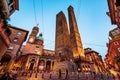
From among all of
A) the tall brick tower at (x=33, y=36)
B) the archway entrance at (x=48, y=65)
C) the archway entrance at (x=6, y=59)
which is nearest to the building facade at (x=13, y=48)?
the archway entrance at (x=6, y=59)

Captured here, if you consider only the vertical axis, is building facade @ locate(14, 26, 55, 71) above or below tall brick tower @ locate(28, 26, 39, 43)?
below

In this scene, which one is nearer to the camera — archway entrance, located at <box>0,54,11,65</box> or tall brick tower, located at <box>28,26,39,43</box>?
archway entrance, located at <box>0,54,11,65</box>

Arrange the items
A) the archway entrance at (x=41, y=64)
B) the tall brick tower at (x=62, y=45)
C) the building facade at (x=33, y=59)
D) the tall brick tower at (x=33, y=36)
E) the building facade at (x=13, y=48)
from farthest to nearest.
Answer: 1. the tall brick tower at (x=33, y=36)
2. the archway entrance at (x=41, y=64)
3. the building facade at (x=33, y=59)
4. the tall brick tower at (x=62, y=45)
5. the building facade at (x=13, y=48)

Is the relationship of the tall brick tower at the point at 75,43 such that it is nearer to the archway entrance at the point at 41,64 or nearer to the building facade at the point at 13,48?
the archway entrance at the point at 41,64

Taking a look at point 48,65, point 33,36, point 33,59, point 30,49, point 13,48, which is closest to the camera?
point 13,48

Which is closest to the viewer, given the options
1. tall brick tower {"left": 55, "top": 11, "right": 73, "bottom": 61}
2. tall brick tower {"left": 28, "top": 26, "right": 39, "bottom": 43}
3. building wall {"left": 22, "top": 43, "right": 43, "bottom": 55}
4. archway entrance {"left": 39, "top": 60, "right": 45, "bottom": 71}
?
tall brick tower {"left": 55, "top": 11, "right": 73, "bottom": 61}

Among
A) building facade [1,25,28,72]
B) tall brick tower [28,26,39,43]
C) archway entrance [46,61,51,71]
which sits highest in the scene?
tall brick tower [28,26,39,43]

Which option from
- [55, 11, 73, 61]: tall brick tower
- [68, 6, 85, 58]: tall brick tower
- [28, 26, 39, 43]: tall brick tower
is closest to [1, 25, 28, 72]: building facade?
[28, 26, 39, 43]: tall brick tower

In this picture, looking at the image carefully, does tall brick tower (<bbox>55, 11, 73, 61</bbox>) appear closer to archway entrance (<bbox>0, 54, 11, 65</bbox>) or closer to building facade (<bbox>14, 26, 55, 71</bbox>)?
building facade (<bbox>14, 26, 55, 71</bbox>)

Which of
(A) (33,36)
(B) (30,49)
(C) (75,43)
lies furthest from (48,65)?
(A) (33,36)

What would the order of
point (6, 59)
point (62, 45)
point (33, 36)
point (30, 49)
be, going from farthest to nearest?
1. point (33, 36)
2. point (30, 49)
3. point (62, 45)
4. point (6, 59)

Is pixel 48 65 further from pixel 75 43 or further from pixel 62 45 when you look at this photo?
pixel 75 43

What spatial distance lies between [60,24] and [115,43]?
66.7 ft

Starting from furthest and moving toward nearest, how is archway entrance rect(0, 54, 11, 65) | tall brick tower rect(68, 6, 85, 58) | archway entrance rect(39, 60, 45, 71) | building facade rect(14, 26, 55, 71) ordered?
archway entrance rect(39, 60, 45, 71) → tall brick tower rect(68, 6, 85, 58) → building facade rect(14, 26, 55, 71) → archway entrance rect(0, 54, 11, 65)
